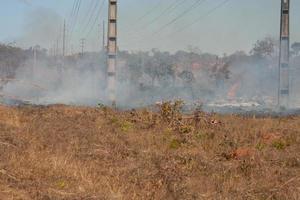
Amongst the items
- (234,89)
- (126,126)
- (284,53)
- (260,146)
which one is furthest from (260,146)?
(234,89)

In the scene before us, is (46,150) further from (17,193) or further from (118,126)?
(118,126)

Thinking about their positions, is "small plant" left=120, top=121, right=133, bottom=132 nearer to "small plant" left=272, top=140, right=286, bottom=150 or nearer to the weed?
the weed

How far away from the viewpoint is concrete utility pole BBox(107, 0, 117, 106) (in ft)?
109

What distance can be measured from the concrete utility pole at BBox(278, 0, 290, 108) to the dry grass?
14.0 m

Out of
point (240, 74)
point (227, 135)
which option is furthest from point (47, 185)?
point (240, 74)

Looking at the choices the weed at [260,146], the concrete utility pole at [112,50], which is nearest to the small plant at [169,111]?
the weed at [260,146]

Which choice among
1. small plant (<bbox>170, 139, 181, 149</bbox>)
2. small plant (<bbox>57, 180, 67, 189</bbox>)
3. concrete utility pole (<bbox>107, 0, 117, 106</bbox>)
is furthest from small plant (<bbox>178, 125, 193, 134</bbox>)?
concrete utility pole (<bbox>107, 0, 117, 106</bbox>)

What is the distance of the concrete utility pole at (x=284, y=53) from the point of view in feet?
102

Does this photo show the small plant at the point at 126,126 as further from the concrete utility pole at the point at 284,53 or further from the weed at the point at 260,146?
the concrete utility pole at the point at 284,53

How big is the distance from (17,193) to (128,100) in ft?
112

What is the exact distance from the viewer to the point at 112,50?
33844 mm

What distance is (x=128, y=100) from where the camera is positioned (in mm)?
41219

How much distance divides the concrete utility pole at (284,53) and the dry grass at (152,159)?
14001 mm

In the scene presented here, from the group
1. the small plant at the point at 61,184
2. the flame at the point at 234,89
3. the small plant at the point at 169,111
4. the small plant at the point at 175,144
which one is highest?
the flame at the point at 234,89
